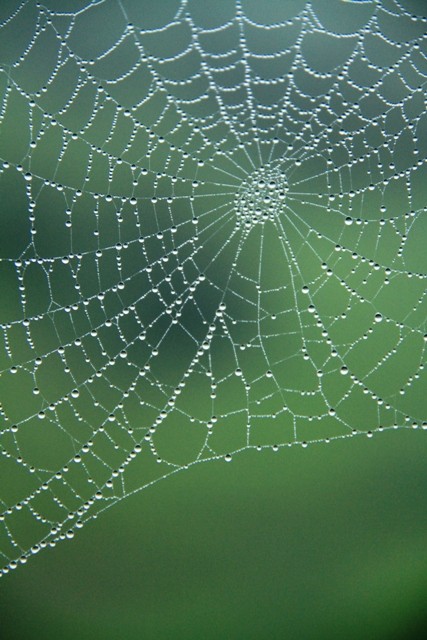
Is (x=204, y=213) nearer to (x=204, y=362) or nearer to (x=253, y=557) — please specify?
(x=204, y=362)

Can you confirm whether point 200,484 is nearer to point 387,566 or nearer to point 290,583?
point 290,583

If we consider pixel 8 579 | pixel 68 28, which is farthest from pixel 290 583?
pixel 68 28

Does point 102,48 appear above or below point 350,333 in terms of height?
above

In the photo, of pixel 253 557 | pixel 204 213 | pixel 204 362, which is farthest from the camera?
pixel 204 362

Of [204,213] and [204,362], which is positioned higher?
[204,213]

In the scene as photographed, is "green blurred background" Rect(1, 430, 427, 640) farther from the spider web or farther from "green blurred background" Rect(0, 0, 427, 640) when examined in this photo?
the spider web

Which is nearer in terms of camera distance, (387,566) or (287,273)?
(287,273)

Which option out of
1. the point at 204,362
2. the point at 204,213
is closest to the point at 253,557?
the point at 204,362

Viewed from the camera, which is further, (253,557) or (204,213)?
(253,557)

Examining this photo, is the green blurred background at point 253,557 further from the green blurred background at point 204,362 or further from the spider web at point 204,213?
the spider web at point 204,213
